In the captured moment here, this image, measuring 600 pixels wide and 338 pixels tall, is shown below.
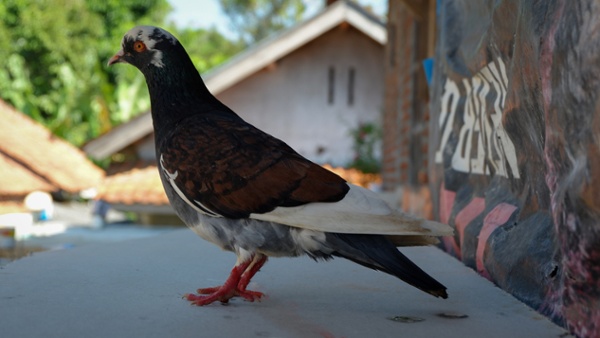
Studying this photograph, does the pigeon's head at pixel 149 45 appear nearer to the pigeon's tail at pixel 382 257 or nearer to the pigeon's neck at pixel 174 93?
the pigeon's neck at pixel 174 93

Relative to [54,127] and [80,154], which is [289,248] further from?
[54,127]

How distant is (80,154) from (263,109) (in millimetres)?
3215

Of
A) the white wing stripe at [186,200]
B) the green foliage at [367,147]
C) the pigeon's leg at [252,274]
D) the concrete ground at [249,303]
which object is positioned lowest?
the concrete ground at [249,303]

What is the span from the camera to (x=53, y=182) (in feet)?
36.4

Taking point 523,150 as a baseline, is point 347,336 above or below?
below

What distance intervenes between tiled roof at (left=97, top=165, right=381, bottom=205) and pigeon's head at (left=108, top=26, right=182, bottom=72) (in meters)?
7.97

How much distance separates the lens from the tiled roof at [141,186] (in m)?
10.9

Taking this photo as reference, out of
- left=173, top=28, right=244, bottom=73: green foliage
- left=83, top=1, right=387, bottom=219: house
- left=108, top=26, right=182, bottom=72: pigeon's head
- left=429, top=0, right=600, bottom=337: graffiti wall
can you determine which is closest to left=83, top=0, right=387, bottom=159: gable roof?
left=83, top=1, right=387, bottom=219: house

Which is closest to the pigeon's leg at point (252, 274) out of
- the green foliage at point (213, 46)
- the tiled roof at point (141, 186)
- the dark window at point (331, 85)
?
the tiled roof at point (141, 186)

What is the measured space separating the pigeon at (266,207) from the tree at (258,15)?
1341 inches

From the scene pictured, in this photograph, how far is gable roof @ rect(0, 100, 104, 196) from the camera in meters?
10.6

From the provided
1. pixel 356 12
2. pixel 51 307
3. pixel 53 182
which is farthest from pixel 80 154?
pixel 51 307

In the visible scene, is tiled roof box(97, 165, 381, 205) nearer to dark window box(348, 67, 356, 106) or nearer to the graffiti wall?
dark window box(348, 67, 356, 106)

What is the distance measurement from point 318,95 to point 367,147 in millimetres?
1335
